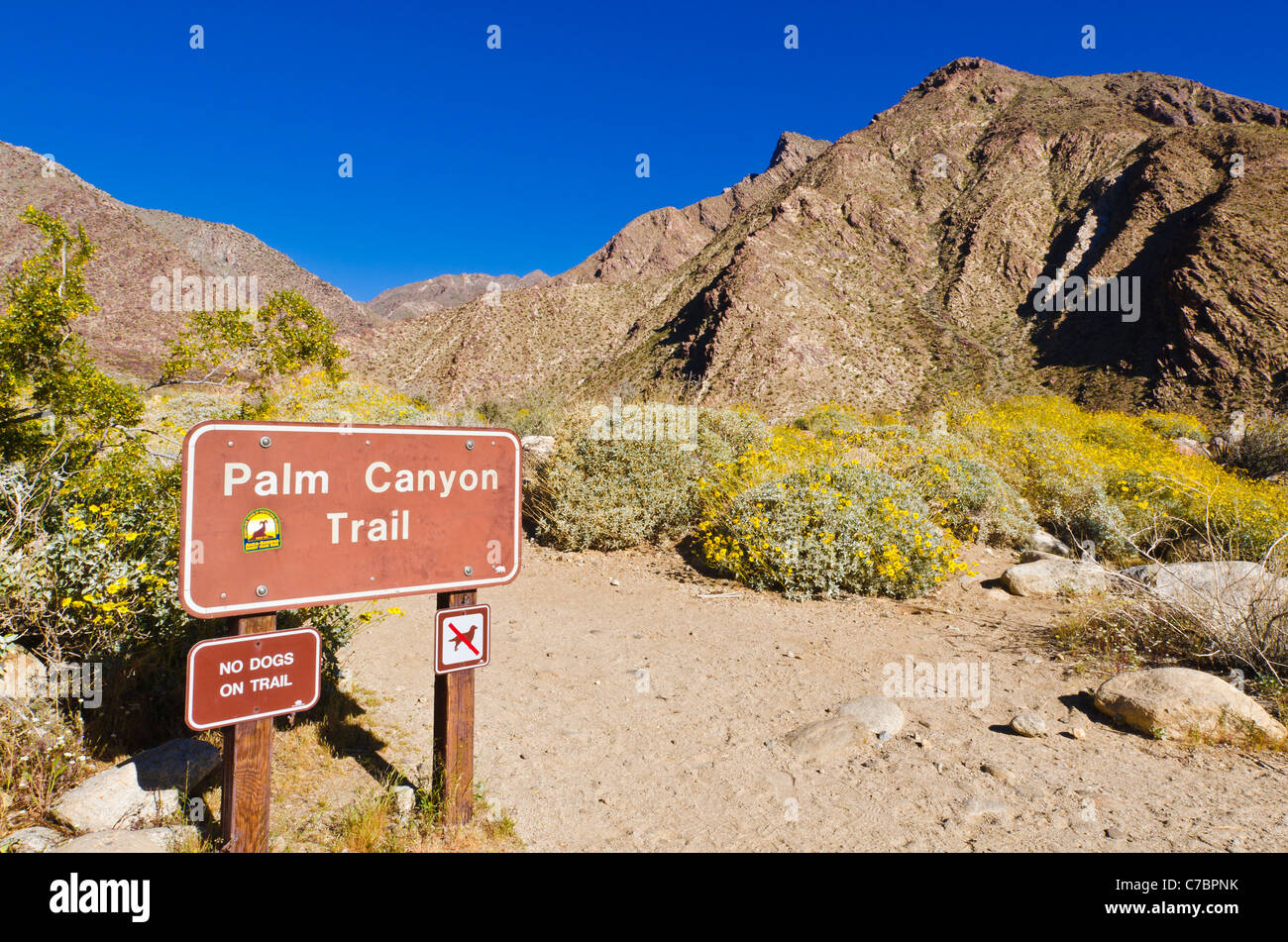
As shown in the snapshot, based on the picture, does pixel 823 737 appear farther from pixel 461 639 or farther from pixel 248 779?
pixel 248 779

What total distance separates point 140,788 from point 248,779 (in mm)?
982

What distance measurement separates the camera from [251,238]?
6391cm

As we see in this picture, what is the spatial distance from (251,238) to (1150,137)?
76.4 metres

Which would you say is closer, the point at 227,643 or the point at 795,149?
the point at 227,643

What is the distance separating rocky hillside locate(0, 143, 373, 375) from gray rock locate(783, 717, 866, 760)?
1386 inches

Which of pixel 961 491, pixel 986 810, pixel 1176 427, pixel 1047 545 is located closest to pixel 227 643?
pixel 986 810

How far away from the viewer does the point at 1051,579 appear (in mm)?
7168

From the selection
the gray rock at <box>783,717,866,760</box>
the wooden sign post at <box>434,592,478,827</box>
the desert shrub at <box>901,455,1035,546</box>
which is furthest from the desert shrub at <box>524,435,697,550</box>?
the wooden sign post at <box>434,592,478,827</box>

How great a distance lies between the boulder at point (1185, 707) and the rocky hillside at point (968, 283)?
98.8 feet

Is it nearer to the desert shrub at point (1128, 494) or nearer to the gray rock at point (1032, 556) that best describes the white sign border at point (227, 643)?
the desert shrub at point (1128, 494)

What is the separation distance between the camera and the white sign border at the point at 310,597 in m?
1.95

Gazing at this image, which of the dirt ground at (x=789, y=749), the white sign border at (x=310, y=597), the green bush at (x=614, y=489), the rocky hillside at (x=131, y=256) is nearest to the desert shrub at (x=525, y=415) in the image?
the green bush at (x=614, y=489)

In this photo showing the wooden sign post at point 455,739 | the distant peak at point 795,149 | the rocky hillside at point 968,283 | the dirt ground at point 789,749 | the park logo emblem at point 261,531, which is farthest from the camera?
the distant peak at point 795,149

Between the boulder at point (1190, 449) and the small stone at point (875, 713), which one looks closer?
the small stone at point (875, 713)
